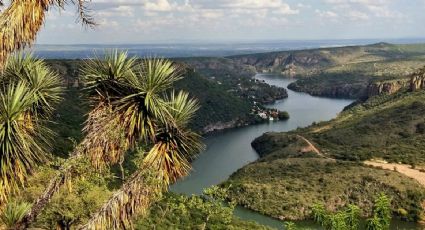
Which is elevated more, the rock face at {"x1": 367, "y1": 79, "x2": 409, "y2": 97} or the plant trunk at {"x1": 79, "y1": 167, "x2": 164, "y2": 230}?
the plant trunk at {"x1": 79, "y1": 167, "x2": 164, "y2": 230}

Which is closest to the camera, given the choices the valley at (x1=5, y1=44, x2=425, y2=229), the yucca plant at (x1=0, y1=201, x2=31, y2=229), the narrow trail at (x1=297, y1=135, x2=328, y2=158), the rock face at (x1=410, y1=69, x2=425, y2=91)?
the yucca plant at (x1=0, y1=201, x2=31, y2=229)

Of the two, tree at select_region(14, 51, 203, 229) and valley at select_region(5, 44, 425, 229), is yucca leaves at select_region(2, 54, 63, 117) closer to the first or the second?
tree at select_region(14, 51, 203, 229)

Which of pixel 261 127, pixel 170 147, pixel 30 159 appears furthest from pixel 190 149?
pixel 261 127

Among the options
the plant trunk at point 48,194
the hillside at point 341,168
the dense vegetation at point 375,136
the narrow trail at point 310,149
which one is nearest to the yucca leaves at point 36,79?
the plant trunk at point 48,194

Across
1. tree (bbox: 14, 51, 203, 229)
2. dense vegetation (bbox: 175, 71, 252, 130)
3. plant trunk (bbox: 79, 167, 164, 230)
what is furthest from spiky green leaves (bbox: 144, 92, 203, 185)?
dense vegetation (bbox: 175, 71, 252, 130)

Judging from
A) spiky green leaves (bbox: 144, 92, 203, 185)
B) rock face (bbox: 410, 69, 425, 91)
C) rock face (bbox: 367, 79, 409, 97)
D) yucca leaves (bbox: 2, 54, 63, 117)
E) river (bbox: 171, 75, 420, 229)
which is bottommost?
river (bbox: 171, 75, 420, 229)

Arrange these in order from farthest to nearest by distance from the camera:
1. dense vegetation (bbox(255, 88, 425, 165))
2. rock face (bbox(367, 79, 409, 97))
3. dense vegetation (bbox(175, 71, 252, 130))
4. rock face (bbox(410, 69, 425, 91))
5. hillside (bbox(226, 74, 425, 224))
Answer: dense vegetation (bbox(175, 71, 252, 130))
rock face (bbox(367, 79, 409, 97))
rock face (bbox(410, 69, 425, 91))
dense vegetation (bbox(255, 88, 425, 165))
hillside (bbox(226, 74, 425, 224))

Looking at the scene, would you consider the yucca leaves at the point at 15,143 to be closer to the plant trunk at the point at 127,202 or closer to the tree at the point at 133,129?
the tree at the point at 133,129
